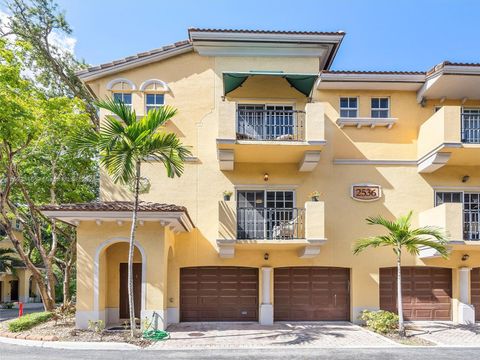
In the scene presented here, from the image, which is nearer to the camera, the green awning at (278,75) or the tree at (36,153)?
the tree at (36,153)

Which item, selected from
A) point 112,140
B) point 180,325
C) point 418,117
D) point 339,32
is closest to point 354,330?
point 180,325

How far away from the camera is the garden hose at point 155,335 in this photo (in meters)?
11.1

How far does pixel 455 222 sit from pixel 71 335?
13.5 metres

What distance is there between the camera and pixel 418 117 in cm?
1517

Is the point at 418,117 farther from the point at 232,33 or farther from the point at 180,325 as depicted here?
the point at 180,325

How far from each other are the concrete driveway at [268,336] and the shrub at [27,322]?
15.2 ft

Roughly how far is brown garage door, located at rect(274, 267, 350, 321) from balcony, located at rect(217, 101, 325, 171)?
432cm

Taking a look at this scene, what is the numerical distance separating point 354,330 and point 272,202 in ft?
18.2

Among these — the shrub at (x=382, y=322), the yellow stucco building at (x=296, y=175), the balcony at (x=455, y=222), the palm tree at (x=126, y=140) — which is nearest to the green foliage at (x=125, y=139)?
the palm tree at (x=126, y=140)

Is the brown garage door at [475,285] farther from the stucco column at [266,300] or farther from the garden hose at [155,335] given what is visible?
the garden hose at [155,335]

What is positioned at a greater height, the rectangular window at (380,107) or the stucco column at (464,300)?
the rectangular window at (380,107)

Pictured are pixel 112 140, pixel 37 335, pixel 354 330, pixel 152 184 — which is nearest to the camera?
pixel 112 140

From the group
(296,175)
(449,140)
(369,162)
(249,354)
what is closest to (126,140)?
(249,354)

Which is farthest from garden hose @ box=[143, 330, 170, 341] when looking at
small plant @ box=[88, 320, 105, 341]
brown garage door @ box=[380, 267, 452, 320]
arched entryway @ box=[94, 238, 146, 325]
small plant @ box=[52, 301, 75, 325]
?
brown garage door @ box=[380, 267, 452, 320]
